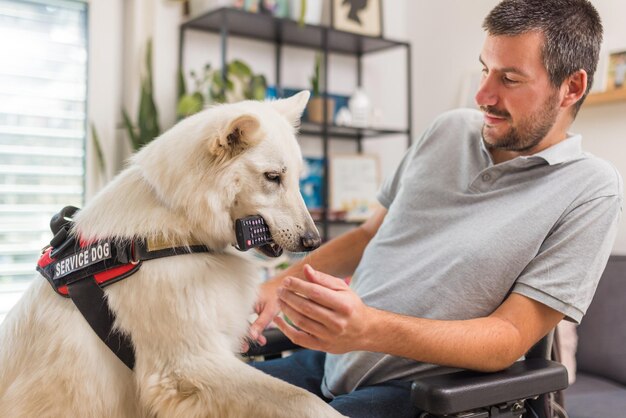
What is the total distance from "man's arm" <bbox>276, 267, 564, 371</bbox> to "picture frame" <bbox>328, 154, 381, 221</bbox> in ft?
8.55

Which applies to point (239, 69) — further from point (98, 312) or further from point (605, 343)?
point (98, 312)

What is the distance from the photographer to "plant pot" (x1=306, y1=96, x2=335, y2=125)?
3764 millimetres

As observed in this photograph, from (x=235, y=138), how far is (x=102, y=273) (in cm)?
35

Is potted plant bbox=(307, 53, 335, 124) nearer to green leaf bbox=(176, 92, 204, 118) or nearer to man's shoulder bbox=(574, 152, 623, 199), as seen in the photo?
green leaf bbox=(176, 92, 204, 118)

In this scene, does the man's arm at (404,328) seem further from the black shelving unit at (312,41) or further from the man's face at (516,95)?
the black shelving unit at (312,41)

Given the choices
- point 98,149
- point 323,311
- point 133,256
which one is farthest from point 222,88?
point 323,311

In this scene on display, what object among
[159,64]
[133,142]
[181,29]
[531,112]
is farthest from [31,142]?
[531,112]

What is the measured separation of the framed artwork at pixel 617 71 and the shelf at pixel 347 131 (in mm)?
1383

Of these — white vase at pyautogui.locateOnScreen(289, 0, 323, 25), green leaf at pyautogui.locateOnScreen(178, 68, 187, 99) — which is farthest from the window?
white vase at pyautogui.locateOnScreen(289, 0, 323, 25)

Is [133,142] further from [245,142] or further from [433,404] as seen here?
[433,404]

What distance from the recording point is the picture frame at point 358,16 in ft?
12.6

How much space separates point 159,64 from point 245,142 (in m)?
2.41

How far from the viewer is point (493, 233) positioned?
144 cm

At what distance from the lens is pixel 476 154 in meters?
1.64
